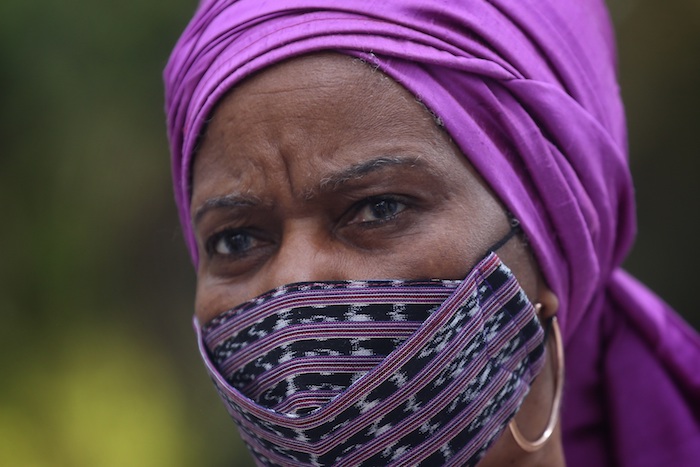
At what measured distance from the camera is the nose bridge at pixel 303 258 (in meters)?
2.13

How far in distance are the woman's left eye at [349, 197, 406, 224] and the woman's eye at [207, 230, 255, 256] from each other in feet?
1.28

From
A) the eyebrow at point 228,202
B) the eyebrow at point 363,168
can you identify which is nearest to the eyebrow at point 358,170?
the eyebrow at point 363,168

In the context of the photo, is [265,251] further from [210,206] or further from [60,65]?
[60,65]

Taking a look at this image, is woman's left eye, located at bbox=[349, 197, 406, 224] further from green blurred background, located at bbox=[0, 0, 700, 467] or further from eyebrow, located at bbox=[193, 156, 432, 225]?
green blurred background, located at bbox=[0, 0, 700, 467]

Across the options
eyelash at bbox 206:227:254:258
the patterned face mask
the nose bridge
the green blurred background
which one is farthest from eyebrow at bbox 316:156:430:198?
the green blurred background

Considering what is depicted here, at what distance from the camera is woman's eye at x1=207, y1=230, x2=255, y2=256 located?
2422 millimetres

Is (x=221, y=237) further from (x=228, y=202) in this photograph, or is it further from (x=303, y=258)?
(x=303, y=258)

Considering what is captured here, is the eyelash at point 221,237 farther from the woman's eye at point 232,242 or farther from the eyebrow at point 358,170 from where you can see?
the eyebrow at point 358,170

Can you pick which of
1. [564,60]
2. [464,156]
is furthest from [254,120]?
[564,60]

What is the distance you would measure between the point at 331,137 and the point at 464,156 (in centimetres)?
36

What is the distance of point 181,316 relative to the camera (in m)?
6.05

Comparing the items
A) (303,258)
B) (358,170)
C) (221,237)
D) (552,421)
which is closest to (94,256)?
(221,237)

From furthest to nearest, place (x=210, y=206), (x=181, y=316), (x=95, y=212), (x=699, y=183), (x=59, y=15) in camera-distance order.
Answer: (x=699, y=183)
(x=181, y=316)
(x=95, y=212)
(x=59, y=15)
(x=210, y=206)

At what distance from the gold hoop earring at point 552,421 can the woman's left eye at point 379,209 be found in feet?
1.65
